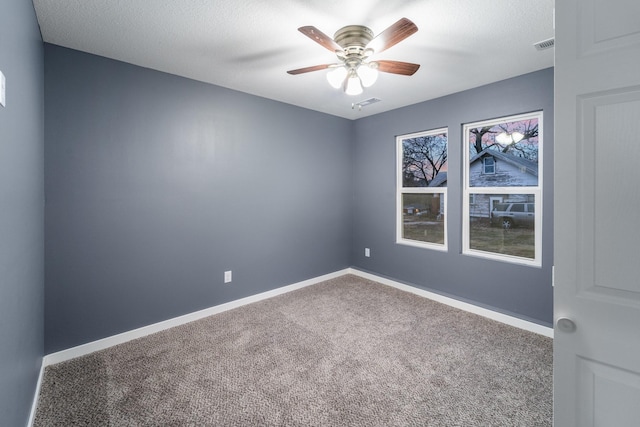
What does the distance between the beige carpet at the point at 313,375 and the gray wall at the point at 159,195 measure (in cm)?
40

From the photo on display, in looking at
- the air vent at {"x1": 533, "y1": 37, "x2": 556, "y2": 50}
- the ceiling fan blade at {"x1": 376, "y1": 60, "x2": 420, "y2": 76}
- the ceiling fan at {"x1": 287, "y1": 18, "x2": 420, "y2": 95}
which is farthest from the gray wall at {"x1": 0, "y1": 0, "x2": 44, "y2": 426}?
the air vent at {"x1": 533, "y1": 37, "x2": 556, "y2": 50}

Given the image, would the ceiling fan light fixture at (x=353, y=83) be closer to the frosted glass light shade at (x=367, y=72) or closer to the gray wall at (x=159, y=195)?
the frosted glass light shade at (x=367, y=72)

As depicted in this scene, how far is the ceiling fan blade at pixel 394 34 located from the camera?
5.23 ft

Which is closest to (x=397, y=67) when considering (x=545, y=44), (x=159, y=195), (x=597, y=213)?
(x=545, y=44)

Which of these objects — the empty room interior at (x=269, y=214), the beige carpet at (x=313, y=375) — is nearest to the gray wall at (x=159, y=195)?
the empty room interior at (x=269, y=214)

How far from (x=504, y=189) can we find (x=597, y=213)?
95.6 inches

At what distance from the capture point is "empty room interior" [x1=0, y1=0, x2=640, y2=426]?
1.77 metres

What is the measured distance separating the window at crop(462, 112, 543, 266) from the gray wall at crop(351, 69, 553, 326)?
0.10m

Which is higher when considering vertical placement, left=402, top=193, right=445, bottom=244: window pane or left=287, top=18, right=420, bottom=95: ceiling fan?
left=287, top=18, right=420, bottom=95: ceiling fan

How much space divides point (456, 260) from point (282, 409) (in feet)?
8.34

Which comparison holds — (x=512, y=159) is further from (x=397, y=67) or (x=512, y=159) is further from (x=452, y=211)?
(x=397, y=67)

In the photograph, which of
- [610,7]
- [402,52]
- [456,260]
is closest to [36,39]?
[402,52]

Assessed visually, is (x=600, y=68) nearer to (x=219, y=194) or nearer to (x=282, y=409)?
(x=282, y=409)

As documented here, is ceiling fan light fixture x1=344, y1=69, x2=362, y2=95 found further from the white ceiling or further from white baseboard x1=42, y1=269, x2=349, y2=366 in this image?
white baseboard x1=42, y1=269, x2=349, y2=366
